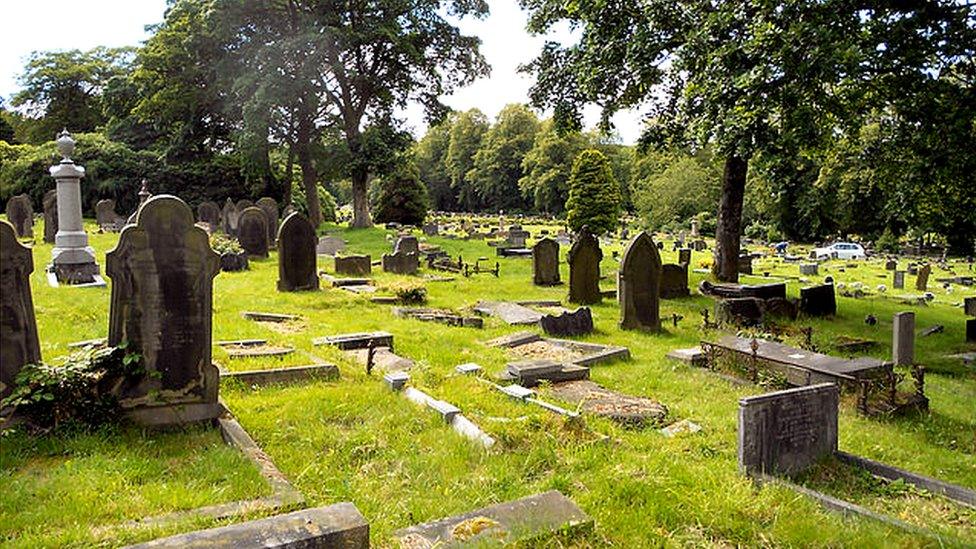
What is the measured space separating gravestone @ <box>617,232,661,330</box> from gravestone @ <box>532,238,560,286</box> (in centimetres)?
585

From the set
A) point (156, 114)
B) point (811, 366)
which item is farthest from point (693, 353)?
point (156, 114)

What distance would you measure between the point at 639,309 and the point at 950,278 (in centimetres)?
2260

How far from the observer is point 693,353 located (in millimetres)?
9773

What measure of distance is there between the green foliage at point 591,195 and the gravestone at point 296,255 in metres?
29.0

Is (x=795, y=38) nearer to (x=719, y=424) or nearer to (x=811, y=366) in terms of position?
(x=811, y=366)

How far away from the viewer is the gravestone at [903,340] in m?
10.1

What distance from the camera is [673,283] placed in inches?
643

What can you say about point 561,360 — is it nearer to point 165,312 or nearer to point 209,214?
point 165,312

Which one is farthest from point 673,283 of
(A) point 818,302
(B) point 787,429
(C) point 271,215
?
(C) point 271,215

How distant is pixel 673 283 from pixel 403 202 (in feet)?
96.6

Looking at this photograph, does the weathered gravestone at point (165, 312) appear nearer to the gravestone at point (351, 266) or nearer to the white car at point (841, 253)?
the gravestone at point (351, 266)

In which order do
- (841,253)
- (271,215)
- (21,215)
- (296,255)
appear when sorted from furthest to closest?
(841,253) < (271,215) < (21,215) < (296,255)

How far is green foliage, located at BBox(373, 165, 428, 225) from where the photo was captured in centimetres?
4350

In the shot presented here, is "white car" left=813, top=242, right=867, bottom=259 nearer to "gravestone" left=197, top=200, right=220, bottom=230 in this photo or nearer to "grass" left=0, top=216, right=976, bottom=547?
"grass" left=0, top=216, right=976, bottom=547
